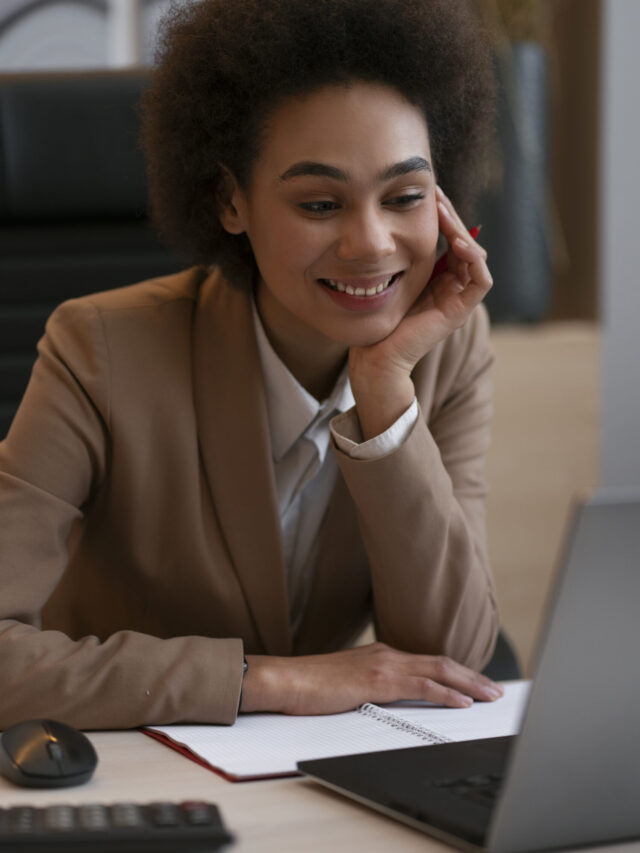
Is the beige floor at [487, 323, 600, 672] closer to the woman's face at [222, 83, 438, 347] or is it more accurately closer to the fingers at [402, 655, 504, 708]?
the woman's face at [222, 83, 438, 347]

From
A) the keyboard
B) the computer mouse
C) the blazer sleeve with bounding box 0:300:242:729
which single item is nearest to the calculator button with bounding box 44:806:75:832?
the keyboard

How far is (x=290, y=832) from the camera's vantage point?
731mm

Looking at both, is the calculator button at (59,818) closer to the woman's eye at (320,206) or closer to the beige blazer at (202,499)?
the beige blazer at (202,499)

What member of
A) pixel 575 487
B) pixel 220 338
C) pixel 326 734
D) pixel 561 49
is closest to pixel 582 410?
pixel 575 487

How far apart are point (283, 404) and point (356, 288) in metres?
0.17

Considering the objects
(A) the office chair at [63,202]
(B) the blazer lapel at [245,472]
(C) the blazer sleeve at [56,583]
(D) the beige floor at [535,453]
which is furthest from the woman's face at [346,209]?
(D) the beige floor at [535,453]

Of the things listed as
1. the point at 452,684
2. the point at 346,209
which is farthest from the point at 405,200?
the point at 452,684

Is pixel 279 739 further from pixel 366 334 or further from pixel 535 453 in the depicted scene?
pixel 535 453

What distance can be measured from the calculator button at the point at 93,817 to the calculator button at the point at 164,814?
27mm

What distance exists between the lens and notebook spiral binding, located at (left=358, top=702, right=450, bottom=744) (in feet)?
3.23

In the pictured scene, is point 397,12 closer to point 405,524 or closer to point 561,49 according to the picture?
point 405,524

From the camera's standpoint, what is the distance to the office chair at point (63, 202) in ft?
5.65

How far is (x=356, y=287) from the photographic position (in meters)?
1.28

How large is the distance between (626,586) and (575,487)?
6.52ft
